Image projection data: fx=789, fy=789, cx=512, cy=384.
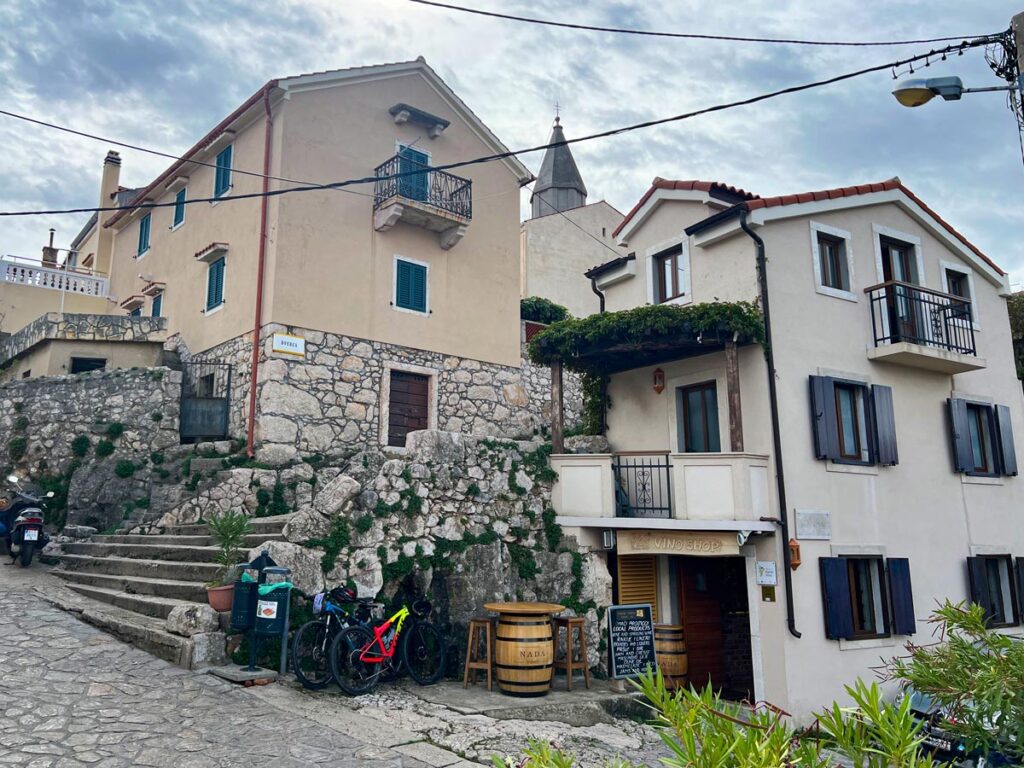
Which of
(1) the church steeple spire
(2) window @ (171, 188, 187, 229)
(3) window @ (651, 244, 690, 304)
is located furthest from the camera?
(1) the church steeple spire

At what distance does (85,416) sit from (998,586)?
17438 millimetres

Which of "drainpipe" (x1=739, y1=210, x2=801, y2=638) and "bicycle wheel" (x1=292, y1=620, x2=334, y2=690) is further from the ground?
"drainpipe" (x1=739, y1=210, x2=801, y2=638)

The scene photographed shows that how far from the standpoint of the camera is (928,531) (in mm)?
13633

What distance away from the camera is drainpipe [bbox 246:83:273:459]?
15016mm

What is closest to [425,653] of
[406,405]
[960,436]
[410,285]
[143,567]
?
[143,567]

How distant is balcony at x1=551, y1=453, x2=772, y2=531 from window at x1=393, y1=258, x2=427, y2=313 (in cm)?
627

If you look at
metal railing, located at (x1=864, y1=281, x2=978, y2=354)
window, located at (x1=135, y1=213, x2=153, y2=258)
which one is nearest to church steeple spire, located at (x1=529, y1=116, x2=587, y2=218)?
window, located at (x1=135, y1=213, x2=153, y2=258)

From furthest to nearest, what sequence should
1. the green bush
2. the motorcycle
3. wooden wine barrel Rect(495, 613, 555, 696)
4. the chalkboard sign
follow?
1. the green bush
2. the motorcycle
3. the chalkboard sign
4. wooden wine barrel Rect(495, 613, 555, 696)

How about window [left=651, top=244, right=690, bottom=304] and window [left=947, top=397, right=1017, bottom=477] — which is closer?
window [left=651, top=244, right=690, bottom=304]

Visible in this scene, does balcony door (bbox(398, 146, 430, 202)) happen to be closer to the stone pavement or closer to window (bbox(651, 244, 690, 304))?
window (bbox(651, 244, 690, 304))

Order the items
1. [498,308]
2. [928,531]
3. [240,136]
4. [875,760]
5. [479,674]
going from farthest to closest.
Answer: [498,308] → [240,136] → [928,531] → [479,674] → [875,760]

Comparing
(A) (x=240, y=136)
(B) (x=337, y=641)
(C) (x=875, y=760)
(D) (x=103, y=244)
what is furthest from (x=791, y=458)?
(D) (x=103, y=244)

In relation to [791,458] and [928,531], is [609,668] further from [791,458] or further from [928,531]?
[928,531]

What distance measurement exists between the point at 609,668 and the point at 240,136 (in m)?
13.7
